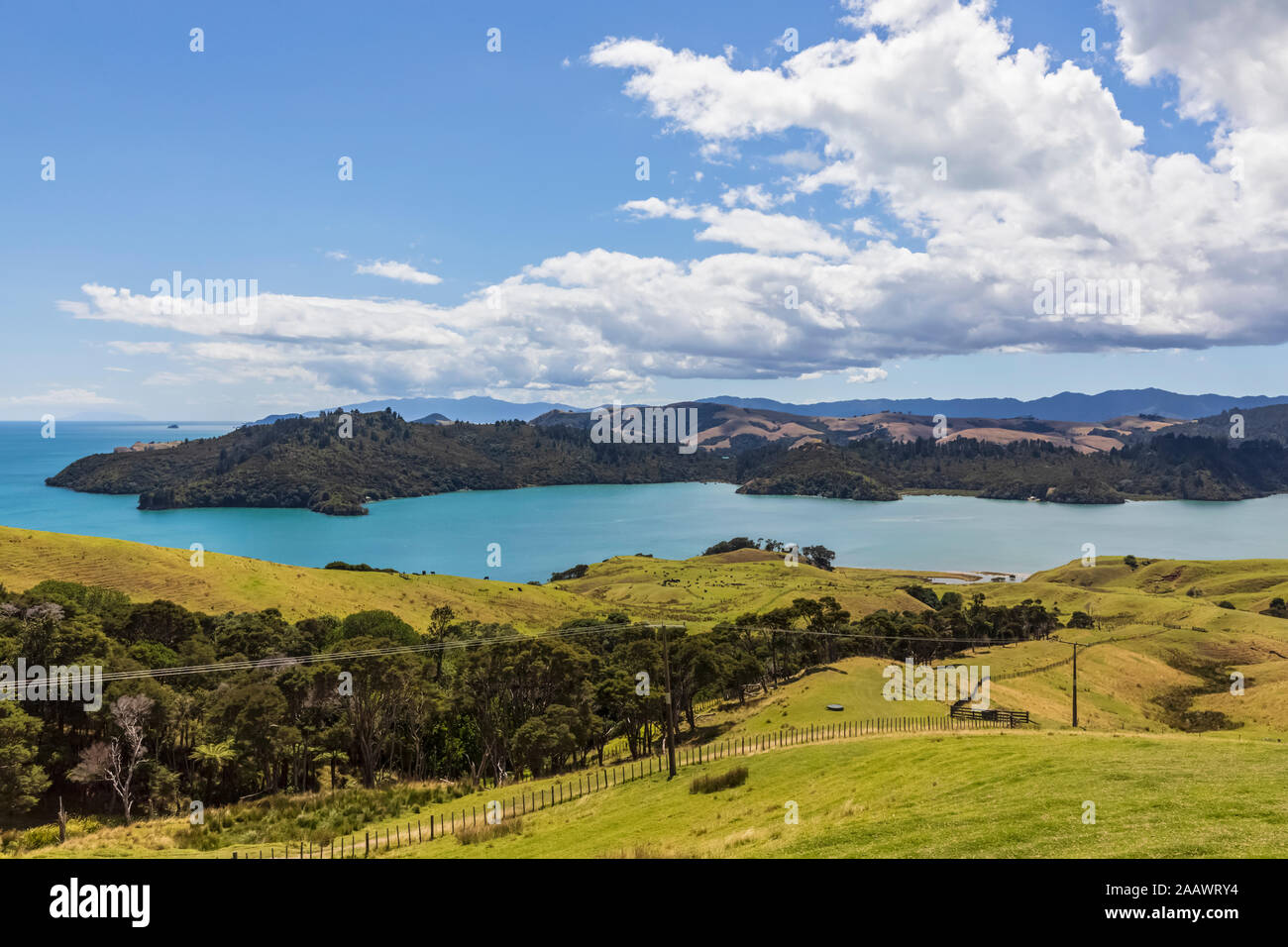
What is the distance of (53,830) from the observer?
3338cm

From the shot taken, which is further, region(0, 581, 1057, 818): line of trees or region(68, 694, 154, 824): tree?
region(0, 581, 1057, 818): line of trees

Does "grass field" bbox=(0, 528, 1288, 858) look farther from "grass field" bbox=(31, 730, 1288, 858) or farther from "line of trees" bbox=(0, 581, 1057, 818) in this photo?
"line of trees" bbox=(0, 581, 1057, 818)

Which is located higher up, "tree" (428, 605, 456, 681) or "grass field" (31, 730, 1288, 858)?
"grass field" (31, 730, 1288, 858)

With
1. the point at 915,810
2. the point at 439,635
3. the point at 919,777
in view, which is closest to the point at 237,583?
the point at 439,635

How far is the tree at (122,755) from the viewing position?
1446 inches

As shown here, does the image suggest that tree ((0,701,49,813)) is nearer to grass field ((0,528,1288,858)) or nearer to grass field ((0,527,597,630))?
grass field ((0,528,1288,858))

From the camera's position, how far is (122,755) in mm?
39969

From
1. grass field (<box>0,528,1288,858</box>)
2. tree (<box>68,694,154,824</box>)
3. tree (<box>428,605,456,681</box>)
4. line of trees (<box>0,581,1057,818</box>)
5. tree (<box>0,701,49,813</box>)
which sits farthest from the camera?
tree (<box>428,605,456,681</box>)

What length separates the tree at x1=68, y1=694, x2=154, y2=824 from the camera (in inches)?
1446

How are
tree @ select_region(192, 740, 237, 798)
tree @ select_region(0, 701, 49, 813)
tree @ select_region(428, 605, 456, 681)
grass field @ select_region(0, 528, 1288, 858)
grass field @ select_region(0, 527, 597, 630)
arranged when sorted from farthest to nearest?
grass field @ select_region(0, 527, 597, 630) < tree @ select_region(428, 605, 456, 681) < tree @ select_region(192, 740, 237, 798) < tree @ select_region(0, 701, 49, 813) < grass field @ select_region(0, 528, 1288, 858)

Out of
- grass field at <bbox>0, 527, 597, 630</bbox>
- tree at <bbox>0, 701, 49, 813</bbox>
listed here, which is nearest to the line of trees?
tree at <bbox>0, 701, 49, 813</bbox>
